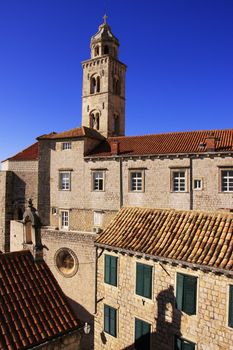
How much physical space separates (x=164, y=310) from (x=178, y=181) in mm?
14031

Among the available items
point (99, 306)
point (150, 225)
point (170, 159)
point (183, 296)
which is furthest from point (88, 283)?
point (170, 159)

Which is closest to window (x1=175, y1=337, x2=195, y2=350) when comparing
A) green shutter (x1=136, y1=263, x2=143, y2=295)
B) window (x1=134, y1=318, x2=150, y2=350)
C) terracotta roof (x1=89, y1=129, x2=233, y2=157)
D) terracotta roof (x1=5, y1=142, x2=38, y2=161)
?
window (x1=134, y1=318, x2=150, y2=350)

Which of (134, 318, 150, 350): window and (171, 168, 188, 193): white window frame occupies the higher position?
(171, 168, 188, 193): white window frame

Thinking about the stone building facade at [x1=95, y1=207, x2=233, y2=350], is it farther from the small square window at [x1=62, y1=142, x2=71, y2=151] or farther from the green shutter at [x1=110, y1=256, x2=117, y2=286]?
the small square window at [x1=62, y1=142, x2=71, y2=151]

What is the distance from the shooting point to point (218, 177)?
23.2 metres

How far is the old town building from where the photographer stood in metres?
22.0

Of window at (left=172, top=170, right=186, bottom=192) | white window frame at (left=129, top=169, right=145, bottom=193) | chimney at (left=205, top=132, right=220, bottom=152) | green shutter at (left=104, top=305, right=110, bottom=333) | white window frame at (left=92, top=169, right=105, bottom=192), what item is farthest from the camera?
white window frame at (left=92, top=169, right=105, bottom=192)

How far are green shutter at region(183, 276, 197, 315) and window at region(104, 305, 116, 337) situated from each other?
434 cm

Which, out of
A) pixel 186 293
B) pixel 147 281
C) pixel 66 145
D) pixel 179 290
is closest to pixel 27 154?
pixel 66 145

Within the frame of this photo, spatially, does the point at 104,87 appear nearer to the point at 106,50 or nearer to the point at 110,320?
the point at 106,50

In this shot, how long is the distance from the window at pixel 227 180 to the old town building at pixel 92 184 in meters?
0.07

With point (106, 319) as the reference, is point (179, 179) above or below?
above

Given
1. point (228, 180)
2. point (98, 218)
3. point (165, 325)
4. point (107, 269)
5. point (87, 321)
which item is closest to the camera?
point (165, 325)

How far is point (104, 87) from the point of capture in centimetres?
3956
